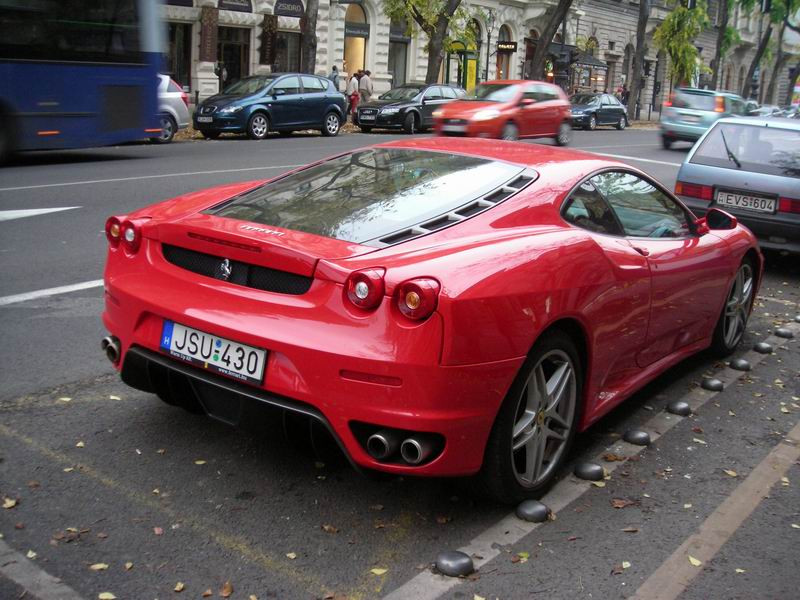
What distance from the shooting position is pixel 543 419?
3955 millimetres

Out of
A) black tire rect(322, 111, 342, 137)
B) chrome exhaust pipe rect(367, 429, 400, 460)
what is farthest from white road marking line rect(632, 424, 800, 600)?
black tire rect(322, 111, 342, 137)

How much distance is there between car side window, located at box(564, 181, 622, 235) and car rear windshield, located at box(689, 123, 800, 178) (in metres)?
5.33

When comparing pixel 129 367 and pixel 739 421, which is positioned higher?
pixel 129 367

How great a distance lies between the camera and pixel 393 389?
133 inches

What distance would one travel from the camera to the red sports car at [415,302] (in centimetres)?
342

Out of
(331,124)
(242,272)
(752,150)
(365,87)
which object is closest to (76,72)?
(752,150)

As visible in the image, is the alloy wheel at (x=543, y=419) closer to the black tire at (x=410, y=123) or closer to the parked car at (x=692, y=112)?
the parked car at (x=692, y=112)

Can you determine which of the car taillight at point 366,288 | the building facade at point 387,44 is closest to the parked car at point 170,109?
the building facade at point 387,44

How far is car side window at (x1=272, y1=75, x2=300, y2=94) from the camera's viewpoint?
23766mm

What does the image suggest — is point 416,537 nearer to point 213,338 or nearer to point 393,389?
point 393,389

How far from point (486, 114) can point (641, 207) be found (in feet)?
55.2

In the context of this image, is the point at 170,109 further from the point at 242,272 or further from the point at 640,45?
the point at 640,45

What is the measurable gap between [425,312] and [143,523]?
1.30m

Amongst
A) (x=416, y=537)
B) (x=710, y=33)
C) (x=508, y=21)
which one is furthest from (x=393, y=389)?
(x=710, y=33)
